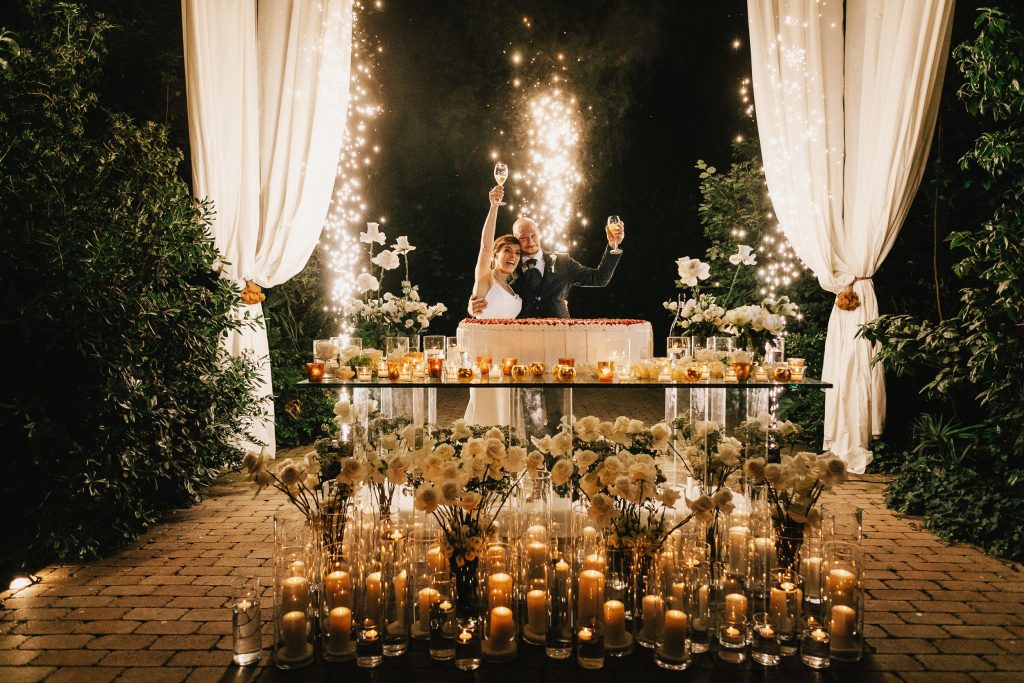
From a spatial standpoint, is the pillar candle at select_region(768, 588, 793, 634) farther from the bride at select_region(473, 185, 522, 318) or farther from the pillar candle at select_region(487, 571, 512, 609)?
the bride at select_region(473, 185, 522, 318)

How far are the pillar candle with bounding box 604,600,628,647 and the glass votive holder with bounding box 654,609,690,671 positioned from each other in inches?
5.8

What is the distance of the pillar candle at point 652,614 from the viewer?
2.52 m

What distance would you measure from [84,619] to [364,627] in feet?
4.12

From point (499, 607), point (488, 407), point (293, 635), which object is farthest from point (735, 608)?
point (488, 407)

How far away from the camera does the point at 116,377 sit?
3.47 metres

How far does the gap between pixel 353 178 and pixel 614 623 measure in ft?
23.5

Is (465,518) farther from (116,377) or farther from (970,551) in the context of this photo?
(970,551)

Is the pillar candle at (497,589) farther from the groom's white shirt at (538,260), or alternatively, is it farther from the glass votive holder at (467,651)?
the groom's white shirt at (538,260)

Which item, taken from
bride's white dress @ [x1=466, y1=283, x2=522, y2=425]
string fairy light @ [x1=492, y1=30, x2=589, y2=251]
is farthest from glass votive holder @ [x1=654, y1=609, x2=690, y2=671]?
string fairy light @ [x1=492, y1=30, x2=589, y2=251]

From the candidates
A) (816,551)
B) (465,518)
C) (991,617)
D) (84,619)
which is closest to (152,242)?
(84,619)

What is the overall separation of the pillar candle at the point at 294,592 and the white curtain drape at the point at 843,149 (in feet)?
13.4

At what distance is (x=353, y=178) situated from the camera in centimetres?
861

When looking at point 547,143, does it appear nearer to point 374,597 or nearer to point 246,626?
point 374,597

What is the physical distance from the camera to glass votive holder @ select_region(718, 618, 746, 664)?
8.13 ft
